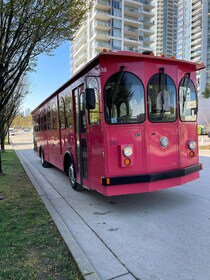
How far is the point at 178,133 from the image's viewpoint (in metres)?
5.07

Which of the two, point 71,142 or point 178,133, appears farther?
point 71,142

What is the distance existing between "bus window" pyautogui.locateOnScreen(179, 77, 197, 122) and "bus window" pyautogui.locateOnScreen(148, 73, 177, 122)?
0.24 meters

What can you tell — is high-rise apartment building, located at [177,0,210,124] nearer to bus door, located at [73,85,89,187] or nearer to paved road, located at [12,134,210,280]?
bus door, located at [73,85,89,187]

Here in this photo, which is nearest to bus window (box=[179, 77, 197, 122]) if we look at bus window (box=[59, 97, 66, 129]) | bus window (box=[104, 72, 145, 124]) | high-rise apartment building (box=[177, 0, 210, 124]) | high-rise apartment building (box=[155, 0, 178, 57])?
bus window (box=[104, 72, 145, 124])

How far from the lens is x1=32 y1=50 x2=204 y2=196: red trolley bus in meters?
4.52

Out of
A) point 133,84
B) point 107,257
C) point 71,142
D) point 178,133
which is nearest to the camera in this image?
point 107,257

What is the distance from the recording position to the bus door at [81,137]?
5520mm

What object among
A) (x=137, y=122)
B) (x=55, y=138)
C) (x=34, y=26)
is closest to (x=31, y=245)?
(x=137, y=122)

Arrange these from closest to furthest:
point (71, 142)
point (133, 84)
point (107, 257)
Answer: point (107, 257) → point (133, 84) → point (71, 142)

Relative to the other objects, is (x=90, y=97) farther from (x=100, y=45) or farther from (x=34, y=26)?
A: (x=100, y=45)

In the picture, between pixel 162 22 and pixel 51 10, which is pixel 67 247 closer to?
pixel 51 10

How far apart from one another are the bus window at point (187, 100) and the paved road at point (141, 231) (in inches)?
76.1

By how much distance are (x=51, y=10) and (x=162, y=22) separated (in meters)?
144

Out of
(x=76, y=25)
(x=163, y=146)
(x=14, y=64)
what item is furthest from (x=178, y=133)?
(x=14, y=64)
